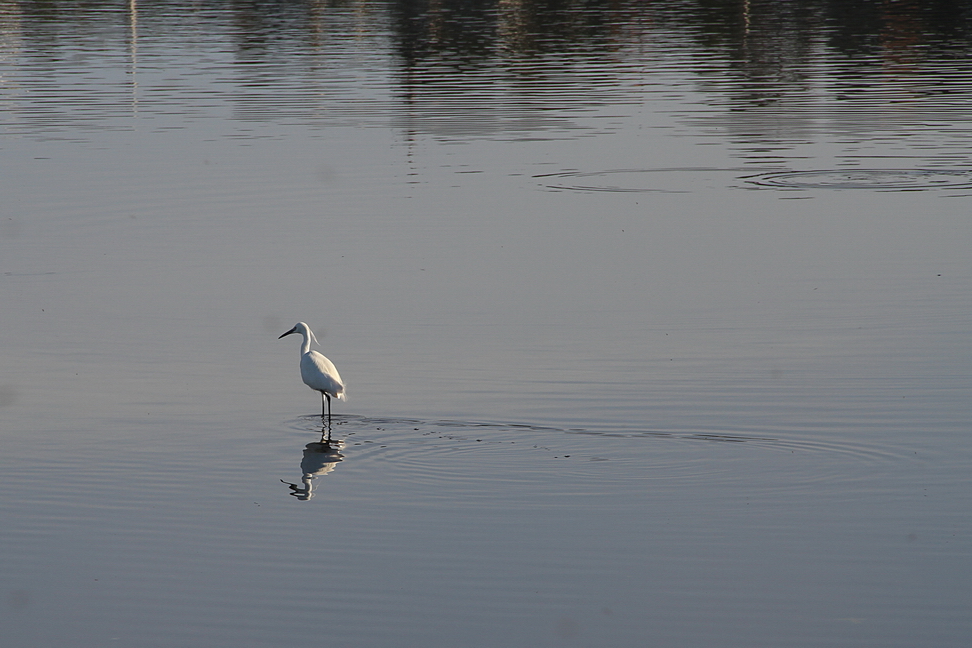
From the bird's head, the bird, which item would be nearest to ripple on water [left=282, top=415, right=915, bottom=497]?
the bird

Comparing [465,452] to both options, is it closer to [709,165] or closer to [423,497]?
[423,497]

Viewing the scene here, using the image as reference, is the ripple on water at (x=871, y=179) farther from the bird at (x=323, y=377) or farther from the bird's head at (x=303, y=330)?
the bird at (x=323, y=377)

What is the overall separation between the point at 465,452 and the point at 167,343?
4.18 m

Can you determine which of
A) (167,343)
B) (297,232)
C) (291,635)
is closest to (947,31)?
(297,232)

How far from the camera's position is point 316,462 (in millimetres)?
10289

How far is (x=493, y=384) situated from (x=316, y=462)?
1991 mm

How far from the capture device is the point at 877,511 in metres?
9.04

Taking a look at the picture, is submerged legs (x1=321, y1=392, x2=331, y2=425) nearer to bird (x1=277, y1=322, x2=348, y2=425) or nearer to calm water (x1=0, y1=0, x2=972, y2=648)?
bird (x1=277, y1=322, x2=348, y2=425)

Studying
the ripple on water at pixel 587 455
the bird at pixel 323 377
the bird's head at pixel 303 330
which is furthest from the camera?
the bird's head at pixel 303 330

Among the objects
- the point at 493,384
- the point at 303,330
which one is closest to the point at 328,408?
the point at 303,330

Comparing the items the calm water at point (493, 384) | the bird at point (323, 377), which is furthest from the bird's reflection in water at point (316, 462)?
the bird at point (323, 377)

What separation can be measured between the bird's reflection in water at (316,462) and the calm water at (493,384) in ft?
0.14

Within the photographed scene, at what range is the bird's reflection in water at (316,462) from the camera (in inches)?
384

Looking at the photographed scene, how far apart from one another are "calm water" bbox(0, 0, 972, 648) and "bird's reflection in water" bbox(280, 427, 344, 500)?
43 millimetres
